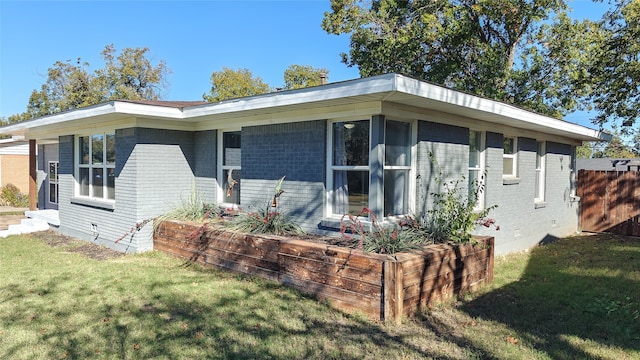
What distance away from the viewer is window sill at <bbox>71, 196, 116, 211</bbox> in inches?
356

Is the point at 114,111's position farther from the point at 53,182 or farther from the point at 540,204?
the point at 540,204

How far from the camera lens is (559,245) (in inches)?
406

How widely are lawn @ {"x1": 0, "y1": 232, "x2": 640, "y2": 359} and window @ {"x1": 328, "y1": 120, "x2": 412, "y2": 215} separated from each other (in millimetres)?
1728

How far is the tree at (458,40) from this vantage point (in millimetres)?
14219

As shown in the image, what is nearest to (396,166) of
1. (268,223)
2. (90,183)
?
(268,223)

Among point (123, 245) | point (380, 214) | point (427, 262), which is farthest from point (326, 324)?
point (123, 245)

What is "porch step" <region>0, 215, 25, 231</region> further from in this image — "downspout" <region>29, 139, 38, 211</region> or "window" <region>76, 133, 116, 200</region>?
"window" <region>76, 133, 116, 200</region>

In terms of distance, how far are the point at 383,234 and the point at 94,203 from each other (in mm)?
7460

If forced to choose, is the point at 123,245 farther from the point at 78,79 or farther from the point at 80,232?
the point at 78,79

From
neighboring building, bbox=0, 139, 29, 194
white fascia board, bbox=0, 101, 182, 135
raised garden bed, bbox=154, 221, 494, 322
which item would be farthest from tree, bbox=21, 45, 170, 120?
raised garden bed, bbox=154, 221, 494, 322

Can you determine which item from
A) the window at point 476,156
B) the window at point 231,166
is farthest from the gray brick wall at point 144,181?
the window at point 476,156

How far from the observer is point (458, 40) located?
14703 mm

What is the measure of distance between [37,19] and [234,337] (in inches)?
643

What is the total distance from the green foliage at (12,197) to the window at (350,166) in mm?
18669
